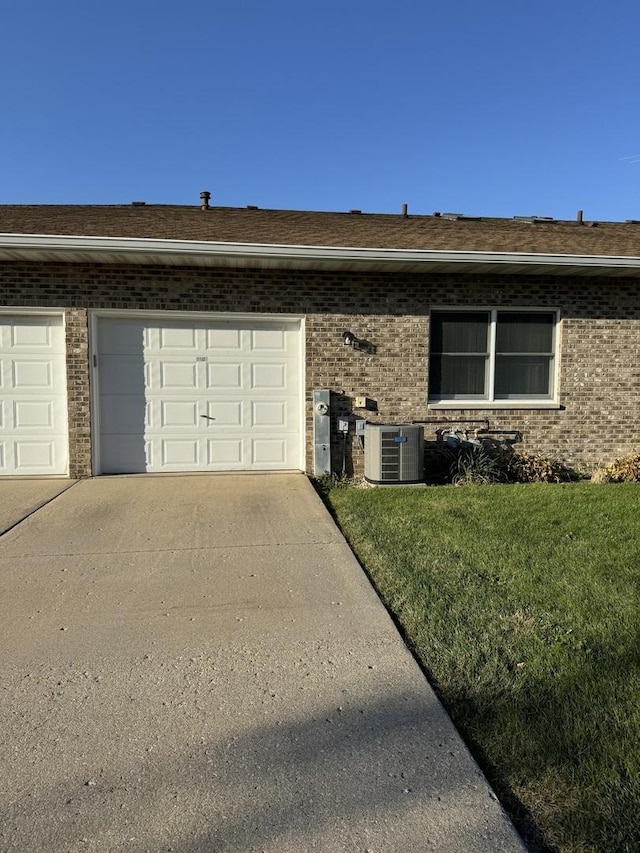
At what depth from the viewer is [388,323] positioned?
8461 millimetres

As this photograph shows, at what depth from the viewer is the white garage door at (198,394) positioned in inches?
324

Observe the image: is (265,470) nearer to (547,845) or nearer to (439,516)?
(439,516)

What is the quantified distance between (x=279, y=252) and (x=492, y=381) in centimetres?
375

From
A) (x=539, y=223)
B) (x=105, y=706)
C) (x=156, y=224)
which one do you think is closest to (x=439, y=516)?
(x=105, y=706)

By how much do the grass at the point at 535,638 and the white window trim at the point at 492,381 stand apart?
2.51 m

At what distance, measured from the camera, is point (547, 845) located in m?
1.97

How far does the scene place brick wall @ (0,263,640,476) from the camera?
7.97 m

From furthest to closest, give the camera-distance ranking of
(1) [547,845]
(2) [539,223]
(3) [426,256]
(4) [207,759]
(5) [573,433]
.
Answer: (2) [539,223] < (5) [573,433] < (3) [426,256] < (4) [207,759] < (1) [547,845]

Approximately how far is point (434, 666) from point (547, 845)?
1144 millimetres

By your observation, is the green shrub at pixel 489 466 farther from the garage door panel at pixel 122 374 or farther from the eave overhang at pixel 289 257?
the garage door panel at pixel 122 374

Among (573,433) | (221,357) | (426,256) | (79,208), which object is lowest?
(573,433)

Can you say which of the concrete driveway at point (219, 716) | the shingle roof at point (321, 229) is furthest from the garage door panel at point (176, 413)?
the concrete driveway at point (219, 716)

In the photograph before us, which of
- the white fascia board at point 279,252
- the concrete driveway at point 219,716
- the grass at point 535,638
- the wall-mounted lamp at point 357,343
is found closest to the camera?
the concrete driveway at point 219,716

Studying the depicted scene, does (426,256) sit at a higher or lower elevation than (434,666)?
higher
